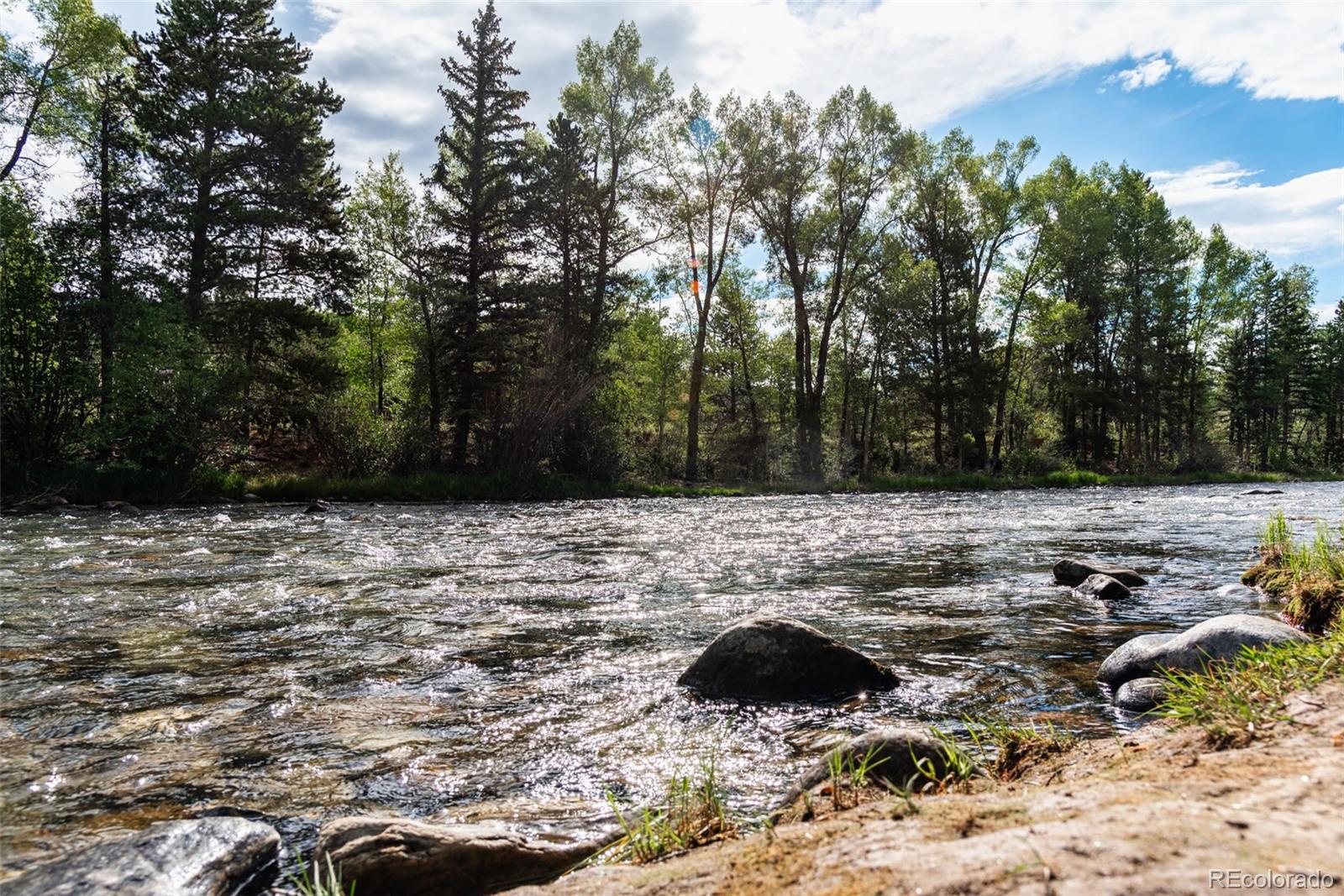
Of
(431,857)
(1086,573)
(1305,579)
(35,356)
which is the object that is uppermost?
(35,356)

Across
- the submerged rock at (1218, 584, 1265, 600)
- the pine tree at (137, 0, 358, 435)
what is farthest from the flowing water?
the pine tree at (137, 0, 358, 435)

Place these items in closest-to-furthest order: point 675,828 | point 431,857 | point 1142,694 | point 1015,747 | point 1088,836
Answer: point 1088,836, point 431,857, point 675,828, point 1015,747, point 1142,694

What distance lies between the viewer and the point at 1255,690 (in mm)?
2957

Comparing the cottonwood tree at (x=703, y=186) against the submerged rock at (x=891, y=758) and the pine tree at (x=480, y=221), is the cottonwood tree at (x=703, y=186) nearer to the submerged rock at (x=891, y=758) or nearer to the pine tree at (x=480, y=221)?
the pine tree at (x=480, y=221)

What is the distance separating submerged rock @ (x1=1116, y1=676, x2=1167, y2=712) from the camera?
162 inches

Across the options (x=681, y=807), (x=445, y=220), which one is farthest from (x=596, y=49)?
(x=681, y=807)

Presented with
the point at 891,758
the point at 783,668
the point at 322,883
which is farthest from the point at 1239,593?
the point at 322,883

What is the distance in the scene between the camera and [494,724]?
4.12m

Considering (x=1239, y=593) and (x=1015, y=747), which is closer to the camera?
(x=1015, y=747)

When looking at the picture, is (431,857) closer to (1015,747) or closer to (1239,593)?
→ (1015,747)

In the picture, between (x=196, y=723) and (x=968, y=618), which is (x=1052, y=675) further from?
(x=196, y=723)

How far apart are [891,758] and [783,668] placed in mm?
1622

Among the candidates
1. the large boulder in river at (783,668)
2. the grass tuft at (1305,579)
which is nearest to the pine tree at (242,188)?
the large boulder in river at (783,668)

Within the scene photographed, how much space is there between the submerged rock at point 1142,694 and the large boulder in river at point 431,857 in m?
3.34
